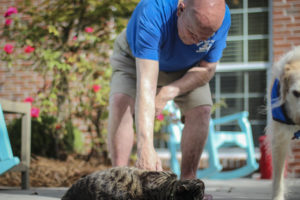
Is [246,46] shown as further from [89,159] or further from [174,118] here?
[89,159]

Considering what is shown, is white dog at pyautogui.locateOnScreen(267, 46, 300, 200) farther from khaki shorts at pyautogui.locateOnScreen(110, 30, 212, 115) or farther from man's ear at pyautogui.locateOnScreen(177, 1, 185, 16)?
man's ear at pyautogui.locateOnScreen(177, 1, 185, 16)

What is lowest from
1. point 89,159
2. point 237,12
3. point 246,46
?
point 89,159

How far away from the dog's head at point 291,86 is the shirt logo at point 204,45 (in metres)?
0.55

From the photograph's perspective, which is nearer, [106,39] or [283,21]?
[106,39]

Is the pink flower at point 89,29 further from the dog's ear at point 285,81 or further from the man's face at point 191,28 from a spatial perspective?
the dog's ear at point 285,81

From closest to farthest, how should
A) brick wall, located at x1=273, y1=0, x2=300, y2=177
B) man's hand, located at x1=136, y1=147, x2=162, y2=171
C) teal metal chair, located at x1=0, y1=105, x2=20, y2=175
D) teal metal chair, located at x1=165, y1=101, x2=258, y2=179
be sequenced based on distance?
man's hand, located at x1=136, y1=147, x2=162, y2=171
teal metal chair, located at x1=0, y1=105, x2=20, y2=175
teal metal chair, located at x1=165, y1=101, x2=258, y2=179
brick wall, located at x1=273, y1=0, x2=300, y2=177

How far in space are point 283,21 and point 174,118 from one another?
226 centimetres

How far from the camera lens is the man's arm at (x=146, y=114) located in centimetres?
200

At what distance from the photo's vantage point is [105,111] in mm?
5430

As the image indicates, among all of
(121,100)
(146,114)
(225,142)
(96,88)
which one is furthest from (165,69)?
(225,142)

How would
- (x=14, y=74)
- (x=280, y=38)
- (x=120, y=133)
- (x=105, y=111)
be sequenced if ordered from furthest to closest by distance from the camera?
(x=14, y=74), (x=280, y=38), (x=105, y=111), (x=120, y=133)

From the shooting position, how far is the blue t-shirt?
91.9 inches

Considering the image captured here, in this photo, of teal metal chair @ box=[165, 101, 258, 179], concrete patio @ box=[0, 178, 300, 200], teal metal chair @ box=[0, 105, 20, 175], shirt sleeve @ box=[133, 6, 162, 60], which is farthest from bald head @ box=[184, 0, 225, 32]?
teal metal chair @ box=[165, 101, 258, 179]

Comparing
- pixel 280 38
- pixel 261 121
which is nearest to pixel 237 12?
pixel 280 38
